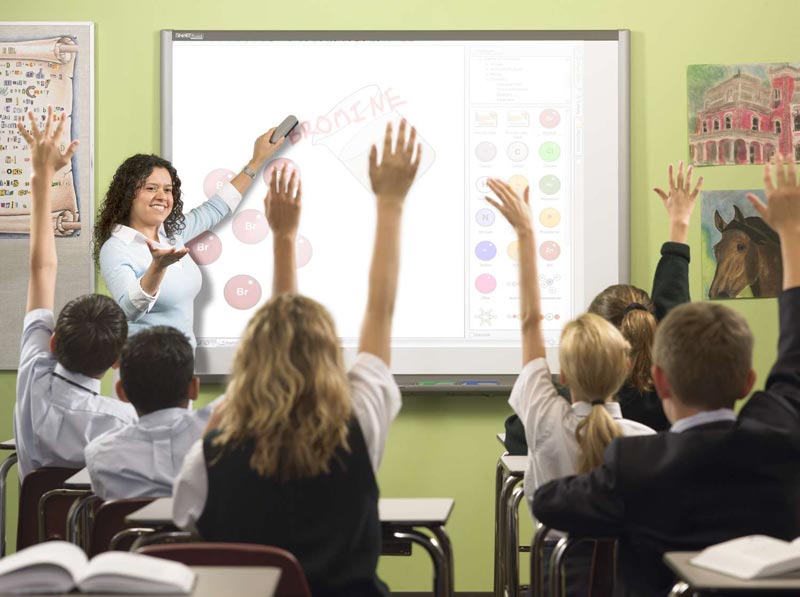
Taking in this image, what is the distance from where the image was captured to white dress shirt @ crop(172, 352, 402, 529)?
Result: 1.84 m

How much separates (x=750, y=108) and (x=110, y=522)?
11.1ft

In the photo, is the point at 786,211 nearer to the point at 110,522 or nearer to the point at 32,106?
the point at 110,522

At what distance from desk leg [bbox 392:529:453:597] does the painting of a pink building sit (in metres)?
2.90

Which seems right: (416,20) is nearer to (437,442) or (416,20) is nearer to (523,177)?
(523,177)

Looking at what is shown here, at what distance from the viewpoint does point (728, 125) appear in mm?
4527

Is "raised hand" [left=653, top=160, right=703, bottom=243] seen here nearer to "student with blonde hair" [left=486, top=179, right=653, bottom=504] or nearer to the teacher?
"student with blonde hair" [left=486, top=179, right=653, bottom=504]

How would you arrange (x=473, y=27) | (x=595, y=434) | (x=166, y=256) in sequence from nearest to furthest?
(x=595, y=434)
(x=166, y=256)
(x=473, y=27)

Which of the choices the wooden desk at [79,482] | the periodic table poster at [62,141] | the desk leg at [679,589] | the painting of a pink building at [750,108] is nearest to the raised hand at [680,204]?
the painting of a pink building at [750,108]

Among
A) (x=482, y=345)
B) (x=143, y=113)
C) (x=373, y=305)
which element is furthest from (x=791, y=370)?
(x=143, y=113)

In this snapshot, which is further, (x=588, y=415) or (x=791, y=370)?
(x=588, y=415)

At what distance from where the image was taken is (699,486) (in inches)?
72.3

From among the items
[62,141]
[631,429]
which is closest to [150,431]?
[631,429]

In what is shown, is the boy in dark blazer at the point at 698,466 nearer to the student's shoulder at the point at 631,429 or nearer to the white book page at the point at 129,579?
the student's shoulder at the point at 631,429

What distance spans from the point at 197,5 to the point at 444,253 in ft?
5.08
